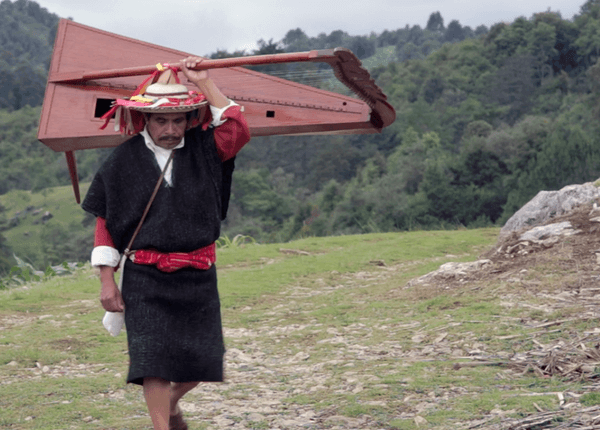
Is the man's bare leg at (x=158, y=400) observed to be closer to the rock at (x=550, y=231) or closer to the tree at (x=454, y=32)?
the rock at (x=550, y=231)

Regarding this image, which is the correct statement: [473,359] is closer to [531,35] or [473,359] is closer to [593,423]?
[593,423]

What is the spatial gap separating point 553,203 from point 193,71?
4940 millimetres

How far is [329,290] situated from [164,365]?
4.05 metres

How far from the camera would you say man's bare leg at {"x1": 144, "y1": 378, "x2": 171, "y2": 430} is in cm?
267

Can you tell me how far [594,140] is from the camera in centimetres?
2842

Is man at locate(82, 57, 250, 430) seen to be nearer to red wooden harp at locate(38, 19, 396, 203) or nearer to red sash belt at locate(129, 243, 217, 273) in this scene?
red sash belt at locate(129, 243, 217, 273)

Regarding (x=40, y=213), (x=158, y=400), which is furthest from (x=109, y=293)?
(x=40, y=213)

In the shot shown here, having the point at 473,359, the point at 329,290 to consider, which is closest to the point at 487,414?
the point at 473,359

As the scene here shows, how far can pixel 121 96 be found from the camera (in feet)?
15.1

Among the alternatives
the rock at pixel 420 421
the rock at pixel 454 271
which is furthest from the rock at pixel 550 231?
the rock at pixel 420 421

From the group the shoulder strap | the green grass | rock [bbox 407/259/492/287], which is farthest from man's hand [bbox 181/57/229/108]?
the green grass

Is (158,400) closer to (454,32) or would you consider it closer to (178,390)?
(178,390)

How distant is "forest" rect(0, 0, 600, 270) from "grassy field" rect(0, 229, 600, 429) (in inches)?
692

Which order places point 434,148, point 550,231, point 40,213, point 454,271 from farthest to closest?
point 40,213
point 434,148
point 550,231
point 454,271
